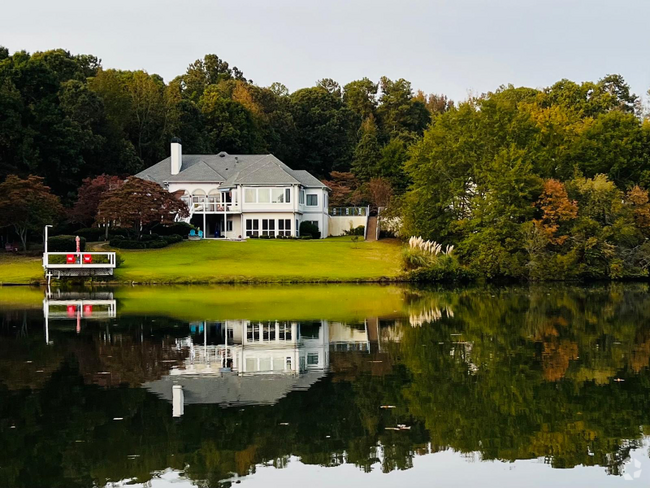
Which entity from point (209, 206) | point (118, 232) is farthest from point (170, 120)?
point (118, 232)

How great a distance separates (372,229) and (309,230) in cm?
508

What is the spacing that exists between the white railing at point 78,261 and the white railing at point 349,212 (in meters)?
29.6

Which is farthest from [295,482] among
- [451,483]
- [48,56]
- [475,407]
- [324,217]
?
[48,56]

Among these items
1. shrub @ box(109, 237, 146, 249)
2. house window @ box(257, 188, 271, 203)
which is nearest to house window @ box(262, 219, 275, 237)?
house window @ box(257, 188, 271, 203)

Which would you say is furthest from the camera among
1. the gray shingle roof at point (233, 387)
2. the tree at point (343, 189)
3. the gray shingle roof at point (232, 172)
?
the tree at point (343, 189)

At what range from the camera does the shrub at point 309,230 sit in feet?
214

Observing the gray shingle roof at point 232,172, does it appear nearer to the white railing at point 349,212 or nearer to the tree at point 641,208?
the white railing at point 349,212

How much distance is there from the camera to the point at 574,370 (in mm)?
15680

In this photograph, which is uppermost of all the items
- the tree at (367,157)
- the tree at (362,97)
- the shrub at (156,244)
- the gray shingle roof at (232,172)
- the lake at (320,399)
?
the tree at (362,97)

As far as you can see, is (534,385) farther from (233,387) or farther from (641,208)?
(641,208)

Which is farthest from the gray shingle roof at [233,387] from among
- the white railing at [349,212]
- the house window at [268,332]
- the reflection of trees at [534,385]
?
the white railing at [349,212]

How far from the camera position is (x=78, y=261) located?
141ft

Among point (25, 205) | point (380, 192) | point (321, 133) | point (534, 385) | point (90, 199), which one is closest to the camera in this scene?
point (534, 385)

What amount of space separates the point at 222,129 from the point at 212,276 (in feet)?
141
